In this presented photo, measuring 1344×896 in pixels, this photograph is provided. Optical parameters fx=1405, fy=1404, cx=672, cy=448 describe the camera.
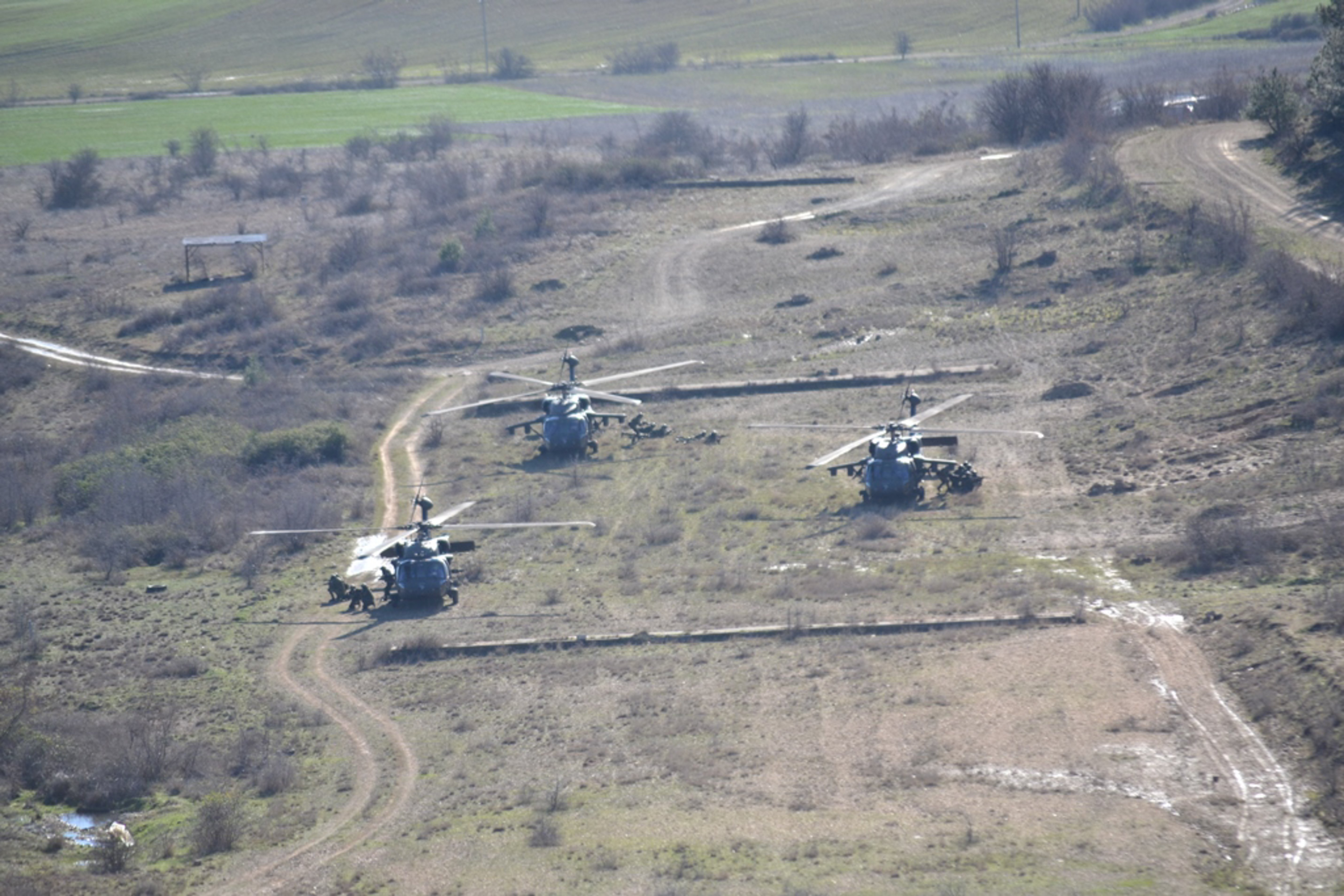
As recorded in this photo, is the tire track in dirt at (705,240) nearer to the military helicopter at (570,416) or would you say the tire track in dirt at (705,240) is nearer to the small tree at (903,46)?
the military helicopter at (570,416)

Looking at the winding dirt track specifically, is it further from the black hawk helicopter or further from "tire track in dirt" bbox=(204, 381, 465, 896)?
the black hawk helicopter

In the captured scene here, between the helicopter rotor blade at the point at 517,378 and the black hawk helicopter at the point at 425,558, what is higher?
the helicopter rotor blade at the point at 517,378

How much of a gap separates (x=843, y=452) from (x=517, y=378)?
12520mm

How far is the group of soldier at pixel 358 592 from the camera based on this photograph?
39156mm

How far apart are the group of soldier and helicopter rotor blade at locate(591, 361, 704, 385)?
13263 mm

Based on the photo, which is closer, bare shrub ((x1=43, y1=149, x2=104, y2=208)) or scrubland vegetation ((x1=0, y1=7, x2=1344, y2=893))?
scrubland vegetation ((x1=0, y1=7, x2=1344, y2=893))

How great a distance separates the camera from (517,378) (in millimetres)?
48562

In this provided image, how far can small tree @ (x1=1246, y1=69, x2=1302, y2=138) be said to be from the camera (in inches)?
2813

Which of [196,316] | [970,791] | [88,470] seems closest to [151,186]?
[196,316]

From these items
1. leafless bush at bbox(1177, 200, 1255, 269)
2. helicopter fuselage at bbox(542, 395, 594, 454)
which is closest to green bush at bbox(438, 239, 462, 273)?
helicopter fuselage at bbox(542, 395, 594, 454)

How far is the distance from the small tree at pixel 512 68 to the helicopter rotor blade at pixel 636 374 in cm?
9641

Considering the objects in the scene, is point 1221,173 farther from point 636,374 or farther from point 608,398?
point 608,398

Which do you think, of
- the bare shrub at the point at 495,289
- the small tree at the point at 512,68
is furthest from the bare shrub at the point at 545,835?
the small tree at the point at 512,68

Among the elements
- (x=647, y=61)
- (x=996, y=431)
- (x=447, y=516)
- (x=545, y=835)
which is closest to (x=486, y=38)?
(x=647, y=61)
